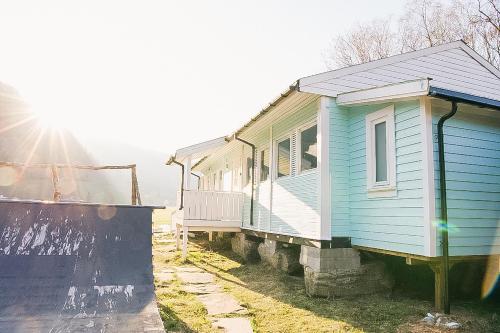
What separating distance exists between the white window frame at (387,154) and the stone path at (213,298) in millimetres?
3248

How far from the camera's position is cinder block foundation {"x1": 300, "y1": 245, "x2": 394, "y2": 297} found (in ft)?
22.9

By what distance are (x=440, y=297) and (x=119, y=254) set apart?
496cm

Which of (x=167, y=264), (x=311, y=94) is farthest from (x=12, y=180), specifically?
(x=311, y=94)

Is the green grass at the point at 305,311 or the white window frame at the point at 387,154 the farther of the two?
the white window frame at the point at 387,154

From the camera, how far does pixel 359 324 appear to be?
17.9ft

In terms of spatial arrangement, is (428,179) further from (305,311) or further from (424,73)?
(424,73)

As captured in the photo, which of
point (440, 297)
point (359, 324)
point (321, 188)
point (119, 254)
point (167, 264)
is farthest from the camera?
point (167, 264)

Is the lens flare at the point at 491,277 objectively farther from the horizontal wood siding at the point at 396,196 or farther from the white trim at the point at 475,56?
the white trim at the point at 475,56

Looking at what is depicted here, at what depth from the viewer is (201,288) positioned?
782 cm

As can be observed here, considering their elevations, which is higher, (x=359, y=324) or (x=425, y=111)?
(x=425, y=111)

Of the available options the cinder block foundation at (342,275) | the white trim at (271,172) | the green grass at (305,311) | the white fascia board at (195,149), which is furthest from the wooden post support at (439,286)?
the white fascia board at (195,149)

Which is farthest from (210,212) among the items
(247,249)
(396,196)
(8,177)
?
(8,177)

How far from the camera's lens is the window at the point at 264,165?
11289 mm

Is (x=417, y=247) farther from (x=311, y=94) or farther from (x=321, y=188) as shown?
(x=311, y=94)
